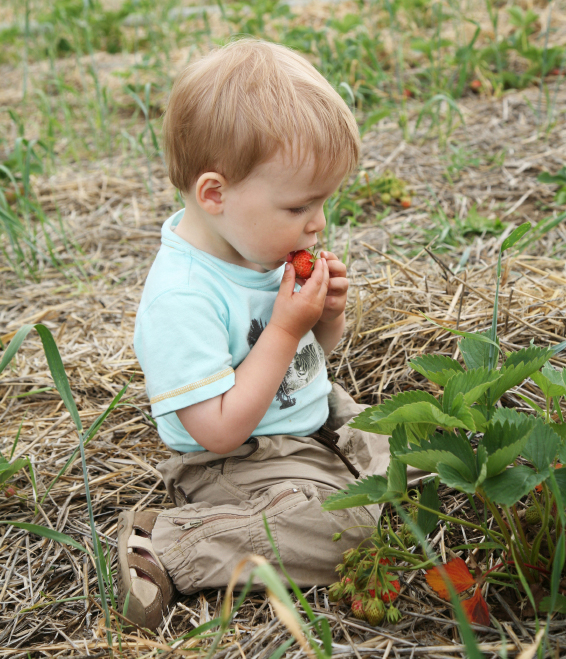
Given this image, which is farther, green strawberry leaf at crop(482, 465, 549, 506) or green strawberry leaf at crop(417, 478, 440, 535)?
green strawberry leaf at crop(417, 478, 440, 535)

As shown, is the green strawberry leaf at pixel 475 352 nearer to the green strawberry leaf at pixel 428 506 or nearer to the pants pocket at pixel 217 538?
the green strawberry leaf at pixel 428 506

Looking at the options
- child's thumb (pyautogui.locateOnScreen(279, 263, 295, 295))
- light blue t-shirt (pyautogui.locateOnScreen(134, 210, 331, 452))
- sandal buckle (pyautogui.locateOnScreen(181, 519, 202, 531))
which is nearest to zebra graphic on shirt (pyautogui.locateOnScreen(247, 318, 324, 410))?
light blue t-shirt (pyautogui.locateOnScreen(134, 210, 331, 452))

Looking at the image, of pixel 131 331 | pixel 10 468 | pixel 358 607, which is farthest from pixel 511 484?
pixel 131 331

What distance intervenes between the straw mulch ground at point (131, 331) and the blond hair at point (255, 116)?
0.70 metres

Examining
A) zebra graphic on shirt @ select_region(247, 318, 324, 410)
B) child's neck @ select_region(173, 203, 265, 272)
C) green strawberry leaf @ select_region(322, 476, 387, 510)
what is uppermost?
child's neck @ select_region(173, 203, 265, 272)

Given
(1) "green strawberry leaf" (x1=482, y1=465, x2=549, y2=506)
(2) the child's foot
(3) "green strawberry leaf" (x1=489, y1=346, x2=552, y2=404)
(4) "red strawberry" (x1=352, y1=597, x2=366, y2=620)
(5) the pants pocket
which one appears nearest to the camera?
(1) "green strawberry leaf" (x1=482, y1=465, x2=549, y2=506)

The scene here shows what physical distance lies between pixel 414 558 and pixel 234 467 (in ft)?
1.67

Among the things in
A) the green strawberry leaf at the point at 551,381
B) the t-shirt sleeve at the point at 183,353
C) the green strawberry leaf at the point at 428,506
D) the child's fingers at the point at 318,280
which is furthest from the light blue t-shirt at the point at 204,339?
the green strawberry leaf at the point at 551,381

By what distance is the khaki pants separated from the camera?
1.32 m

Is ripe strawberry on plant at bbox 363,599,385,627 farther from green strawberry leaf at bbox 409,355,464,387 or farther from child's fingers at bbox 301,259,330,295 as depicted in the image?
child's fingers at bbox 301,259,330,295

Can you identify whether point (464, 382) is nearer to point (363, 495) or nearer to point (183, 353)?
point (363, 495)

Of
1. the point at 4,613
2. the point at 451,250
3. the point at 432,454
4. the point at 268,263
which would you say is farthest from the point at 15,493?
the point at 451,250

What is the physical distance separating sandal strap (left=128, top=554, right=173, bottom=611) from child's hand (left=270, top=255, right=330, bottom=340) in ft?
1.86

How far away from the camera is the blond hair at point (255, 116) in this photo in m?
1.23
